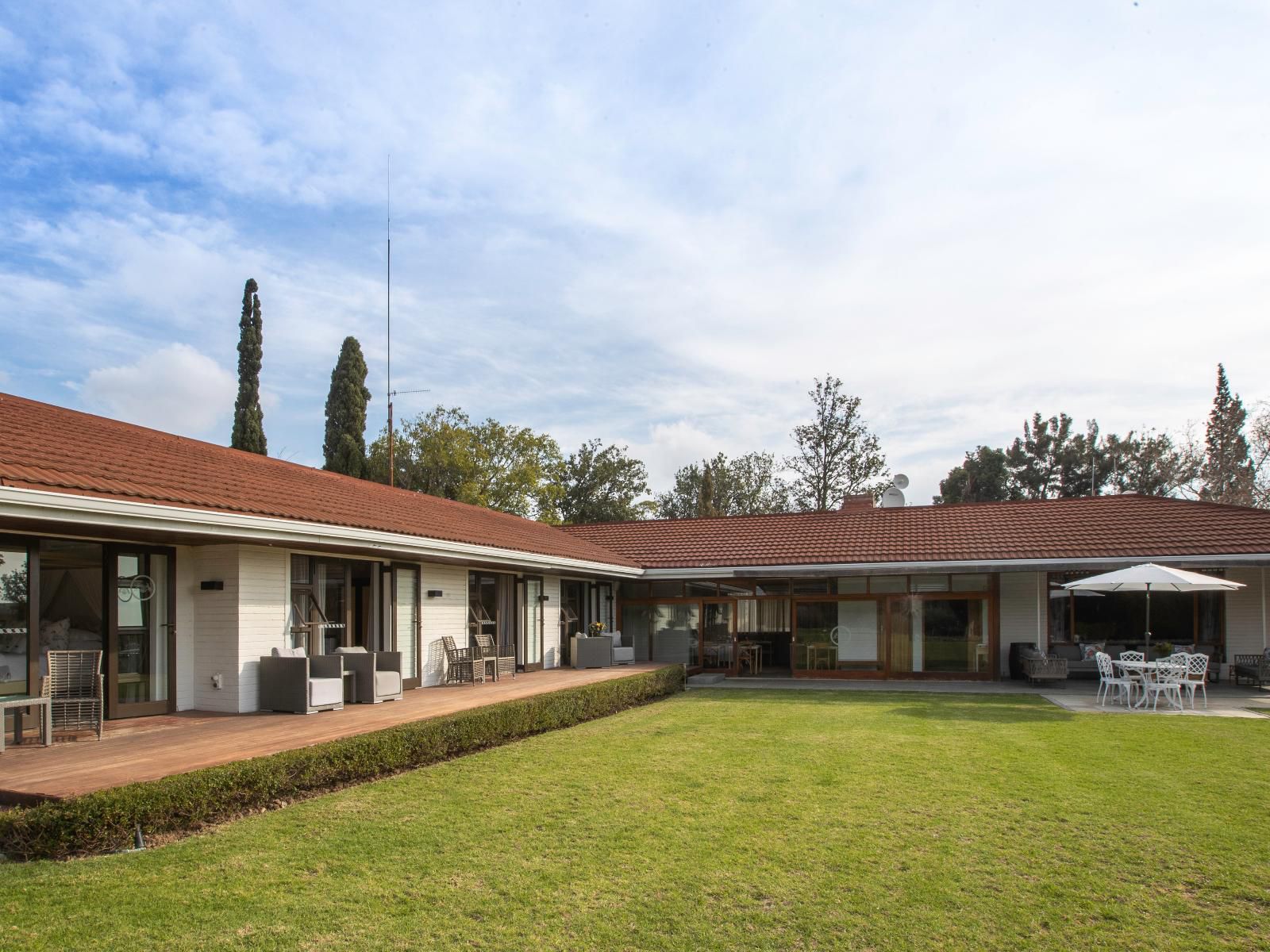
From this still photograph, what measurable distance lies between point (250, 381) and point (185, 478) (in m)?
23.4

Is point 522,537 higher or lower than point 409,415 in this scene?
lower

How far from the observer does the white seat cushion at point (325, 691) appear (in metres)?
10.2

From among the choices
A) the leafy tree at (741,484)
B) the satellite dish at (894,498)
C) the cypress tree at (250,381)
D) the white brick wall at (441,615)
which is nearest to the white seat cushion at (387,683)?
the white brick wall at (441,615)

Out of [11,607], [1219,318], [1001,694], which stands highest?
[1219,318]

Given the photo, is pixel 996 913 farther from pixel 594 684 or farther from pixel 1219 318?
pixel 1219 318

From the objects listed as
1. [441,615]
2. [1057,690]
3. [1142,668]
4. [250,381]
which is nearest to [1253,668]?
[1057,690]

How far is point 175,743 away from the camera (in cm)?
801

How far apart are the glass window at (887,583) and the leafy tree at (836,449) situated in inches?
861

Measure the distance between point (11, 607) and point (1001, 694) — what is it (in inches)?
559

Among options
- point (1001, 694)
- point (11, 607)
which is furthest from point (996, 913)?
point (1001, 694)

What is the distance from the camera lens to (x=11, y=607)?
8.29 metres

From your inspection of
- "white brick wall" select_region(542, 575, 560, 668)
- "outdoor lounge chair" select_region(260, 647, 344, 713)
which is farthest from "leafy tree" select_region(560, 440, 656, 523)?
"outdoor lounge chair" select_region(260, 647, 344, 713)

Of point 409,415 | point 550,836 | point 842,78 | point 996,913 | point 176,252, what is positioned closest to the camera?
point 996,913

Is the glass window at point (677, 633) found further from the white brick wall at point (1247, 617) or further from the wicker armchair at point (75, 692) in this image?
the wicker armchair at point (75, 692)
